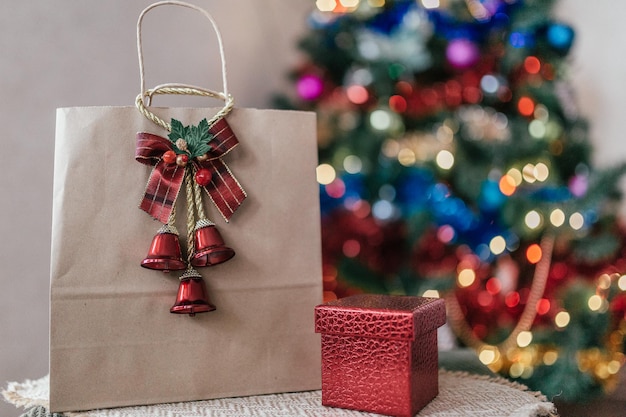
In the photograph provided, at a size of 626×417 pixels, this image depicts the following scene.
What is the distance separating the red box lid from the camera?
672mm

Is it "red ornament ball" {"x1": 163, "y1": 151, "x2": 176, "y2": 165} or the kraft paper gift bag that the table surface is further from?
"red ornament ball" {"x1": 163, "y1": 151, "x2": 176, "y2": 165}

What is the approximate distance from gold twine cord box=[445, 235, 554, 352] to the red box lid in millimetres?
771

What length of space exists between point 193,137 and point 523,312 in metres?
1.12

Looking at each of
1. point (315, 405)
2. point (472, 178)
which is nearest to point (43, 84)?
point (315, 405)

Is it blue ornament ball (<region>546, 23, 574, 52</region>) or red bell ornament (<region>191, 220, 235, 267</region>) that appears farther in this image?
blue ornament ball (<region>546, 23, 574, 52</region>)

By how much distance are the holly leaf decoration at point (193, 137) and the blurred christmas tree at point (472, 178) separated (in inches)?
27.8

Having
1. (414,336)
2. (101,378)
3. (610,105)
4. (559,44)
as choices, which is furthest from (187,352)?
(610,105)

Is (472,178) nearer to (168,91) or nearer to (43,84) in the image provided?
(168,91)

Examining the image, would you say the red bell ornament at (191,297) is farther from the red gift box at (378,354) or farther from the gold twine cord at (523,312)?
the gold twine cord at (523,312)

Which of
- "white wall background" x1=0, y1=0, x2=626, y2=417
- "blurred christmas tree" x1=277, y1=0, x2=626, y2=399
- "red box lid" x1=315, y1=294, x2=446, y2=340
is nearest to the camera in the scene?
"red box lid" x1=315, y1=294, x2=446, y2=340

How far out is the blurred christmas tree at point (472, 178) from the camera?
139 centimetres

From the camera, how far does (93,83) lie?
122 centimetres

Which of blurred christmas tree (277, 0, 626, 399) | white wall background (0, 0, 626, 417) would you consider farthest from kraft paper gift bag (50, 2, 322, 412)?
blurred christmas tree (277, 0, 626, 399)

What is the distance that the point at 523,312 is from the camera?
1489mm
